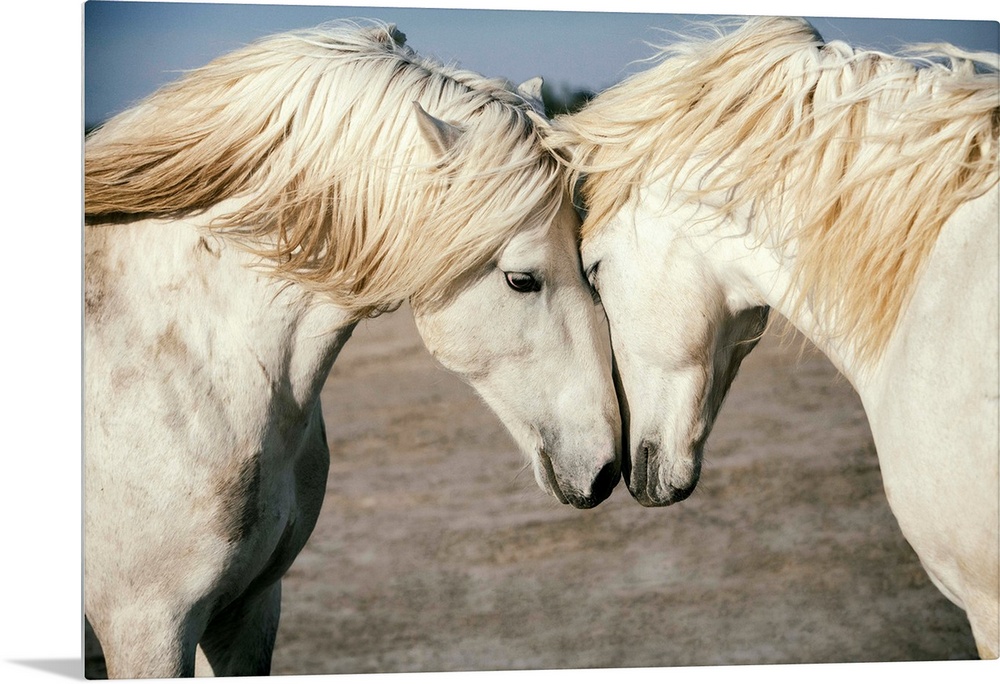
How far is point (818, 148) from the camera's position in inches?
71.2

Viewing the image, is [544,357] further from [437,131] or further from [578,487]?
[437,131]

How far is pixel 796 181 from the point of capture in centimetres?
183

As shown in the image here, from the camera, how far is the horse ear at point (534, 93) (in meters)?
2.04

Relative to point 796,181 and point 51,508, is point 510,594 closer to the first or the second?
point 51,508

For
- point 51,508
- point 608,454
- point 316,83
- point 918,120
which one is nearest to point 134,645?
point 51,508

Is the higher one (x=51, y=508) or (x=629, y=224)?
(x=629, y=224)

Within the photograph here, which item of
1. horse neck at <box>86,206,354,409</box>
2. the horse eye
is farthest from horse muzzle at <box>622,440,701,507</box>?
horse neck at <box>86,206,354,409</box>

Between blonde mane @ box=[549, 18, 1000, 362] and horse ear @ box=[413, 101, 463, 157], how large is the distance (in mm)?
217

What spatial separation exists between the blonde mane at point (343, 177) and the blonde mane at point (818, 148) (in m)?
0.21

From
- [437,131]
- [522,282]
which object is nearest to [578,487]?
[522,282]

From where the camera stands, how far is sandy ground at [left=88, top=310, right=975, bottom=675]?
2.46 meters

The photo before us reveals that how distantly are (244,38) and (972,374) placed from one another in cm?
164

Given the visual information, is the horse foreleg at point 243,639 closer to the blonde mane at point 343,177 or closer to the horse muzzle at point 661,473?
the blonde mane at point 343,177

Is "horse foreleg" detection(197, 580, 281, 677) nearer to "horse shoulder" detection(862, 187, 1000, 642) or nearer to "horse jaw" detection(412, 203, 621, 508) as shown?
"horse jaw" detection(412, 203, 621, 508)
